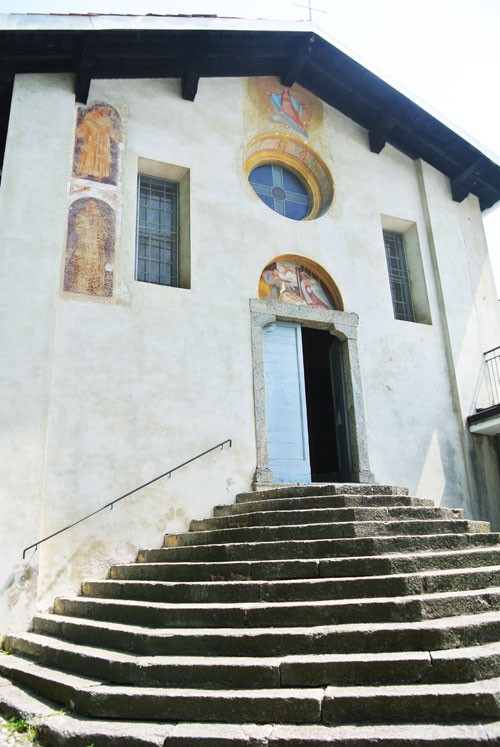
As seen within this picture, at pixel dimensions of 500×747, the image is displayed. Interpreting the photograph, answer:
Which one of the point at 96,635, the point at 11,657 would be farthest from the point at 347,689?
the point at 11,657

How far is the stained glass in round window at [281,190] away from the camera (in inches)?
383

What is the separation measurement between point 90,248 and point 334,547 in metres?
4.69

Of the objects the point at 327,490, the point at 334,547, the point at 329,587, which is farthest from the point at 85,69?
the point at 329,587

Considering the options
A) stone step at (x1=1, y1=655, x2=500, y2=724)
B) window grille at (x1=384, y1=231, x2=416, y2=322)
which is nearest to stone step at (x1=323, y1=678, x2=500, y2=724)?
stone step at (x1=1, y1=655, x2=500, y2=724)

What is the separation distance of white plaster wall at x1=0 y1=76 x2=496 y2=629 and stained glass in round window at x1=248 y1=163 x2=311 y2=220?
49cm

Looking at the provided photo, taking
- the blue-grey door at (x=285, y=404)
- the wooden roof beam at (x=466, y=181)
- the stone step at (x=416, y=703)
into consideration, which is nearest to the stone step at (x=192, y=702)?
the stone step at (x=416, y=703)

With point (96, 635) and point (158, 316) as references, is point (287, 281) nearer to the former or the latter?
point (158, 316)

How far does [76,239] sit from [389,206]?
530 cm

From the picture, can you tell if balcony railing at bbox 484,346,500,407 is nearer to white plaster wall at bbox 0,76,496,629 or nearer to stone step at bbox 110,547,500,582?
white plaster wall at bbox 0,76,496,629

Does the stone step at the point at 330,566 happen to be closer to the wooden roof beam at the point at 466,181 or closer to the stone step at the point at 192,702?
the stone step at the point at 192,702

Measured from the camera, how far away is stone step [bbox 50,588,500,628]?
4.38 m

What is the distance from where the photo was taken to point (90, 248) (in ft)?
25.5

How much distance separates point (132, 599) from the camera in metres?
5.62

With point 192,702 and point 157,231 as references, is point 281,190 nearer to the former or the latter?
point 157,231
